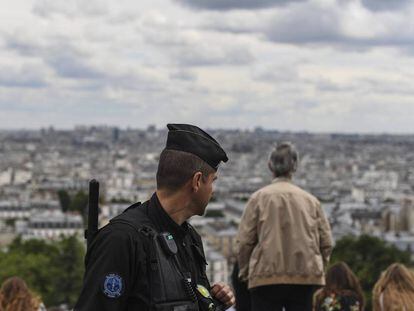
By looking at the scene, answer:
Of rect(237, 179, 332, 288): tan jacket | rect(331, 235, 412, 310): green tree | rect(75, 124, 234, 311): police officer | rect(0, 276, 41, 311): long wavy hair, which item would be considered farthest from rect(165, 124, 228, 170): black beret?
rect(331, 235, 412, 310): green tree

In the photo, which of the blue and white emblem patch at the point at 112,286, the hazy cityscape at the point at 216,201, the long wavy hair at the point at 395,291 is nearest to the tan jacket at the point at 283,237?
the long wavy hair at the point at 395,291

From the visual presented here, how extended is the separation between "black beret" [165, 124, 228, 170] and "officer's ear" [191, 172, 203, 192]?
63 millimetres

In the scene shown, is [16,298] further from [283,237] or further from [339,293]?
[339,293]

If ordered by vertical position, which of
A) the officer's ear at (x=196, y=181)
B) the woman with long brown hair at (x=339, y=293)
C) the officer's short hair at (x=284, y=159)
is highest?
the officer's short hair at (x=284, y=159)

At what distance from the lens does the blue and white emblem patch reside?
8.97ft

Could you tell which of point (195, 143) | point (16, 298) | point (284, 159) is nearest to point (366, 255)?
point (16, 298)

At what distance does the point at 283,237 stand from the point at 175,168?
2.71 metres

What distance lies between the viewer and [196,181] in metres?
3.01

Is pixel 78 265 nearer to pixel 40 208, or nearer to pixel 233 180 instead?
pixel 40 208

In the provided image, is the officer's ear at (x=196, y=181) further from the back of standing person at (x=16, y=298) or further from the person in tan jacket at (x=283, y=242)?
the back of standing person at (x=16, y=298)

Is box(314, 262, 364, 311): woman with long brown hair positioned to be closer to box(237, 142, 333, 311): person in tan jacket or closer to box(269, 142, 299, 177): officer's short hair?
box(237, 142, 333, 311): person in tan jacket

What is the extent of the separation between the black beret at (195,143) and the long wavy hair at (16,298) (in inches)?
133

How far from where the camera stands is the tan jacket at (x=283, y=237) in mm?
5523

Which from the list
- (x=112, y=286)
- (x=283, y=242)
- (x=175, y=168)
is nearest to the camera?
(x=112, y=286)
